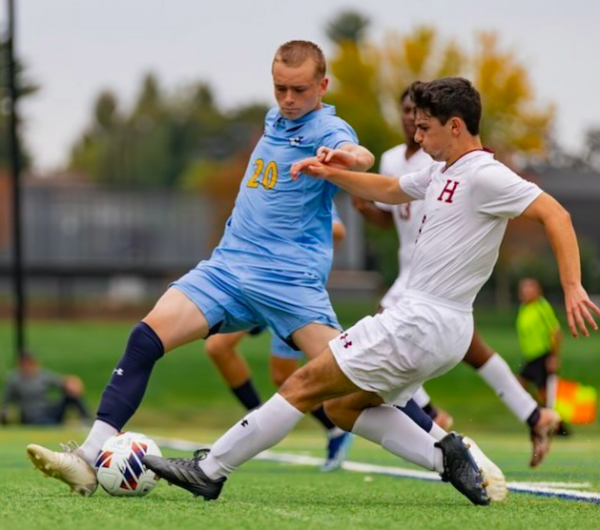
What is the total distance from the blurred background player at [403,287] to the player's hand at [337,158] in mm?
2558

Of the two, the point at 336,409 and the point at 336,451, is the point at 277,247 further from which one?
the point at 336,451

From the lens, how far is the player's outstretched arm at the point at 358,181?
696cm

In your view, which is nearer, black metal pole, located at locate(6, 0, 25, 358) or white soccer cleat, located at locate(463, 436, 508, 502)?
white soccer cleat, located at locate(463, 436, 508, 502)

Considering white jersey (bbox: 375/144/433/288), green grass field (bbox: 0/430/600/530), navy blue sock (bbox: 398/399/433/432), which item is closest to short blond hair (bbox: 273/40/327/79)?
navy blue sock (bbox: 398/399/433/432)

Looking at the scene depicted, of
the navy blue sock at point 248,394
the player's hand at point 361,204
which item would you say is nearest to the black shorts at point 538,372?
the navy blue sock at point 248,394

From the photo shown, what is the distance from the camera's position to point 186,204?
80562 mm

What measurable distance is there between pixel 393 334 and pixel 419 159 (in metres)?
3.36

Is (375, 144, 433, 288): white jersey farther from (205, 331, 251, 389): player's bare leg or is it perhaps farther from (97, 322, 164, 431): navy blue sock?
(97, 322, 164, 431): navy blue sock

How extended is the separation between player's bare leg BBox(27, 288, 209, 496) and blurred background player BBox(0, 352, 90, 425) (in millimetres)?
15540

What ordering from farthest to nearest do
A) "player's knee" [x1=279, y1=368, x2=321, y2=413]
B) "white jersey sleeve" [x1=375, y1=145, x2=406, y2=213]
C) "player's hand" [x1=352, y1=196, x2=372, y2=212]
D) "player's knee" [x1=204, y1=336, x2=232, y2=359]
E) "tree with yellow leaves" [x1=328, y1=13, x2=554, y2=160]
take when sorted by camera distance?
"tree with yellow leaves" [x1=328, y1=13, x2=554, y2=160]
"player's knee" [x1=204, y1=336, x2=232, y2=359]
"white jersey sleeve" [x1=375, y1=145, x2=406, y2=213]
"player's hand" [x1=352, y1=196, x2=372, y2=212]
"player's knee" [x1=279, y1=368, x2=321, y2=413]

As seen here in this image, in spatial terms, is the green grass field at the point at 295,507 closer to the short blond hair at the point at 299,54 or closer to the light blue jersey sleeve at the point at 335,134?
the light blue jersey sleeve at the point at 335,134

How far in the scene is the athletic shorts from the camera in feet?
24.1

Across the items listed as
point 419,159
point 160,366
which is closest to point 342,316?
point 160,366

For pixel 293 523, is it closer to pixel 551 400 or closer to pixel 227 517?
pixel 227 517
